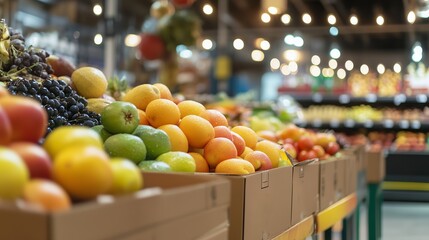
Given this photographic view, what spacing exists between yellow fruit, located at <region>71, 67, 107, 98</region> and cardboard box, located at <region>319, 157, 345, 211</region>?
44.0 inches

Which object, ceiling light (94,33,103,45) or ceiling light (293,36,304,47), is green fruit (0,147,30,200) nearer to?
ceiling light (94,33,103,45)

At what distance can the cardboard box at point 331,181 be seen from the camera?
3.20 metres

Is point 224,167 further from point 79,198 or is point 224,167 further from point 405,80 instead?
point 405,80

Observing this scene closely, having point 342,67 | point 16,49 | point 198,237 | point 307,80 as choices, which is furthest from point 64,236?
point 342,67

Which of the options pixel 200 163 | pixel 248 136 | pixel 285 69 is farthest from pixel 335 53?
pixel 200 163

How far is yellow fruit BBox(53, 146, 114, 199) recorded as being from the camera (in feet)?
3.84

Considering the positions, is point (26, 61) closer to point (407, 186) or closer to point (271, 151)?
point (271, 151)

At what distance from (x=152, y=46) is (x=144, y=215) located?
8.54m

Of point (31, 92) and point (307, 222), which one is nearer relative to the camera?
point (31, 92)

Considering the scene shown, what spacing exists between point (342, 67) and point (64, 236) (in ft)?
52.1

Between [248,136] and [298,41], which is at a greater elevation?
[298,41]

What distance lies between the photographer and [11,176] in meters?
1.11

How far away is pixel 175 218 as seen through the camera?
1.30 metres

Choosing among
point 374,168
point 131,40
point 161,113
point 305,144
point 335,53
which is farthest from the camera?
point 335,53
